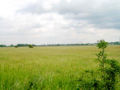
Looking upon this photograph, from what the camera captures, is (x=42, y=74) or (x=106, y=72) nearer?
(x=106, y=72)

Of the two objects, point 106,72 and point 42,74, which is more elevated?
point 106,72

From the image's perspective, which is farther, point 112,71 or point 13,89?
point 13,89

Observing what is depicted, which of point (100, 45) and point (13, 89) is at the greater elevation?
point (100, 45)

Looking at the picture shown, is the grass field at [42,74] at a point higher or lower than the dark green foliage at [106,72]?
lower

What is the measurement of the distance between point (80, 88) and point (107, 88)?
2.74 ft

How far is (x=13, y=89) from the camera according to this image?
347 centimetres

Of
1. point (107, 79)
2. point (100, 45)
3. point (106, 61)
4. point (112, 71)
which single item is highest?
point (100, 45)

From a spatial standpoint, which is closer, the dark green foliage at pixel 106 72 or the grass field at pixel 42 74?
the dark green foliage at pixel 106 72

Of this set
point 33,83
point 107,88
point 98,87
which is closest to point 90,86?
point 98,87

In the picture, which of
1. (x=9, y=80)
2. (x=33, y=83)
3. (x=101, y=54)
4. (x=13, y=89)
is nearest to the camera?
(x=101, y=54)

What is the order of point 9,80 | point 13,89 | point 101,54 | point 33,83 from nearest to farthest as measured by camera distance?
1. point 101,54
2. point 13,89
3. point 33,83
4. point 9,80

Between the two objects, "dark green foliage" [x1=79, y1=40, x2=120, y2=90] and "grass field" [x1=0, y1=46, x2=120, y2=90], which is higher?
"dark green foliage" [x1=79, y1=40, x2=120, y2=90]

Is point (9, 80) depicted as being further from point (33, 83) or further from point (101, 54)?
point (101, 54)

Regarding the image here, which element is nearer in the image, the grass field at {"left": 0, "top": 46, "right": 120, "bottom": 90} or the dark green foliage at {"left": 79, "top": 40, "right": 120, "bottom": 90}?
the dark green foliage at {"left": 79, "top": 40, "right": 120, "bottom": 90}
